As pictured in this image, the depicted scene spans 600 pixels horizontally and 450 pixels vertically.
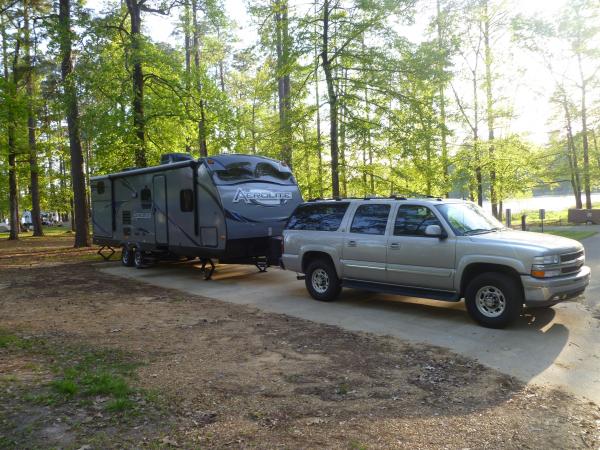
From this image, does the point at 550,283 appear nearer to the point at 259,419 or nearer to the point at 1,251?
the point at 259,419

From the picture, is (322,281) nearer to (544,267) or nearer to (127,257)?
(544,267)

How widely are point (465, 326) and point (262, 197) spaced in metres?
6.08

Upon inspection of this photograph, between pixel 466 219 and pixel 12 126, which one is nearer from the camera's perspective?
pixel 466 219

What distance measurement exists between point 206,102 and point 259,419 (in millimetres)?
16819

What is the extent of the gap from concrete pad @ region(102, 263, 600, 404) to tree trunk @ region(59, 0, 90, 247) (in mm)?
10205

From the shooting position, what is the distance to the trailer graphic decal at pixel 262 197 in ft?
36.9

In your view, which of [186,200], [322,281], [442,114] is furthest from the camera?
[442,114]

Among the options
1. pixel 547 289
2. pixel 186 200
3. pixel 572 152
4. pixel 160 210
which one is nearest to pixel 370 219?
pixel 547 289

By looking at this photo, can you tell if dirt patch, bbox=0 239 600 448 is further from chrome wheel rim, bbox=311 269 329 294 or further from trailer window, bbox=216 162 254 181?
trailer window, bbox=216 162 254 181

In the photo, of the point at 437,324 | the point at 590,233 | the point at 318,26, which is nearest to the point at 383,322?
the point at 437,324

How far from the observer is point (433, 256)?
746 cm

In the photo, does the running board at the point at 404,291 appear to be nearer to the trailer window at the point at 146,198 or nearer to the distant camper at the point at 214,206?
the distant camper at the point at 214,206

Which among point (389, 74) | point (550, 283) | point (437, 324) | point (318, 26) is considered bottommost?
point (437, 324)

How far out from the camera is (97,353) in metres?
5.75
